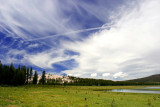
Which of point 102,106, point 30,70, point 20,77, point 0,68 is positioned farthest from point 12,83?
point 102,106

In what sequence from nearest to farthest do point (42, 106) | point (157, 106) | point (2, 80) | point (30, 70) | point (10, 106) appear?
1. point (10, 106)
2. point (42, 106)
3. point (157, 106)
4. point (2, 80)
5. point (30, 70)

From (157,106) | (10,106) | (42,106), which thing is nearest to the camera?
(10,106)

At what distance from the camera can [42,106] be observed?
1741cm

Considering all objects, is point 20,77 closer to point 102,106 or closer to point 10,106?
point 10,106

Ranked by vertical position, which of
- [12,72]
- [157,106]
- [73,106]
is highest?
[12,72]

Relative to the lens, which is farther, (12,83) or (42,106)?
(12,83)

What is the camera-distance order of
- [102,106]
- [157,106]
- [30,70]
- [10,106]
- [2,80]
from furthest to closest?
[30,70], [2,80], [157,106], [102,106], [10,106]

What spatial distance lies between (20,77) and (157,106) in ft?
294

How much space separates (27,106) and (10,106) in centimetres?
240

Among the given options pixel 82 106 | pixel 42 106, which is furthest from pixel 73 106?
pixel 42 106

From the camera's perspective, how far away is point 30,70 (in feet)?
373

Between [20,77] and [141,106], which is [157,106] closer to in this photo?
[141,106]

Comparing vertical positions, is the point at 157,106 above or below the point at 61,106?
below

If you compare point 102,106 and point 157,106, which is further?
point 157,106
